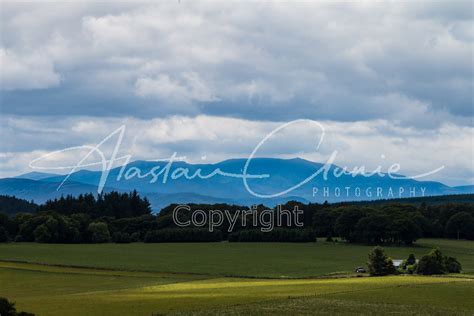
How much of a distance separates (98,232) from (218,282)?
106 metres

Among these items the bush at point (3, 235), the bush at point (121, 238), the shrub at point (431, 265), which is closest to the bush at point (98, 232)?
the bush at point (121, 238)

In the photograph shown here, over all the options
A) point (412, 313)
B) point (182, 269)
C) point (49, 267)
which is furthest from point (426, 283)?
point (49, 267)

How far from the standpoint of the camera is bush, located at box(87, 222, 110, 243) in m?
196

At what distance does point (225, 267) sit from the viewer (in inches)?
4865

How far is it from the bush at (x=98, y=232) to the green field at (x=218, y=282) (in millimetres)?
23214

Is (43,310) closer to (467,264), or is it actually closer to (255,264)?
(255,264)

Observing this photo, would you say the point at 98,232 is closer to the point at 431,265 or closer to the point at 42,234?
the point at 42,234

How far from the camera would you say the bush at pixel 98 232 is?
19550 cm

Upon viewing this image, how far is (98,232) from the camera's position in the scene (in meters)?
196

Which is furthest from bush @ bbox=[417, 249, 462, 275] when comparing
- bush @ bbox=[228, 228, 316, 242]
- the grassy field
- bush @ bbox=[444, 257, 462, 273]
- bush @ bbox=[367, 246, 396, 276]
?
bush @ bbox=[228, 228, 316, 242]

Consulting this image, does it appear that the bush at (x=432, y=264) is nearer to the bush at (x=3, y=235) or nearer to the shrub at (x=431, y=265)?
the shrub at (x=431, y=265)

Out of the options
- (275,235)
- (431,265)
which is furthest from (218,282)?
(275,235)

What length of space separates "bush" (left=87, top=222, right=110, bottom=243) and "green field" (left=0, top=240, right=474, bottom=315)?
23214mm

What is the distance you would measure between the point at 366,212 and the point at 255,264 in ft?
195
